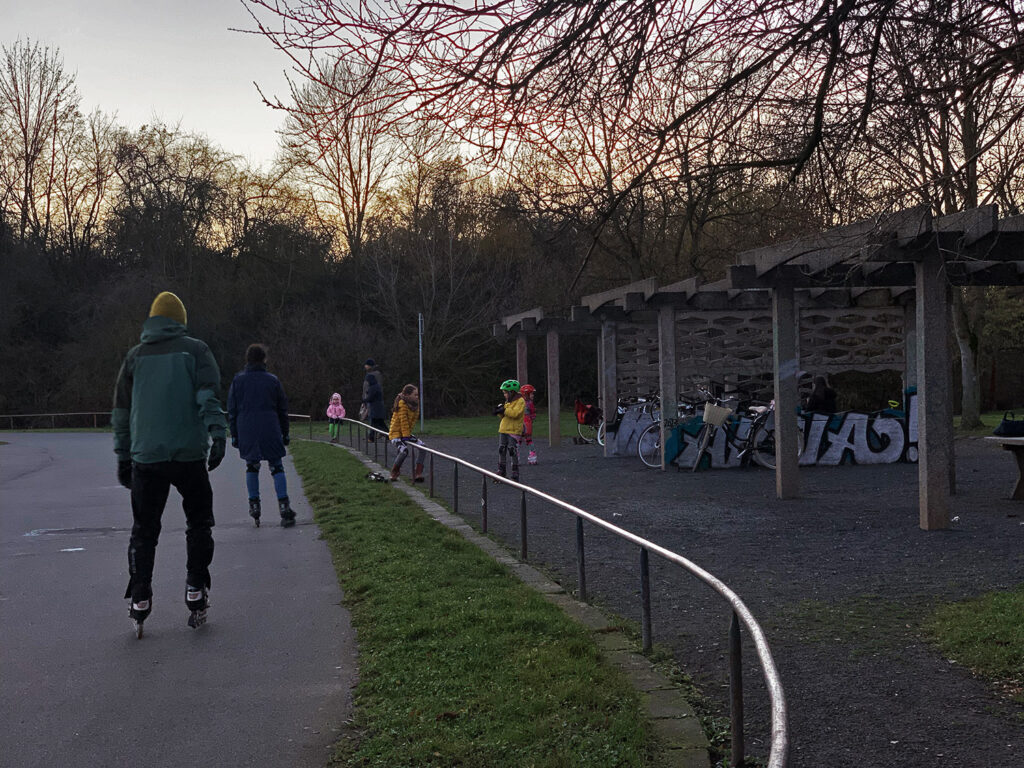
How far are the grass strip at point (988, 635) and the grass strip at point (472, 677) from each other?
1.74m

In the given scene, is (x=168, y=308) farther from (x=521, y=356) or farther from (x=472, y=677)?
(x=521, y=356)

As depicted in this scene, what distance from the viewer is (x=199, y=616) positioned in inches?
260

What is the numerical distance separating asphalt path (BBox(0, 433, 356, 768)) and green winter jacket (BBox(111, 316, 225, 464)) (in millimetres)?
1037

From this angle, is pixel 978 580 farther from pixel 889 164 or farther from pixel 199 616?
pixel 199 616

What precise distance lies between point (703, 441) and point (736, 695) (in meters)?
13.8

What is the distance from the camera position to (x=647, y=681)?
503 centimetres

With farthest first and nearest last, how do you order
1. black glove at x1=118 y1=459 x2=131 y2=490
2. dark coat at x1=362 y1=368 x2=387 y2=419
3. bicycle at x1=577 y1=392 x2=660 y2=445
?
bicycle at x1=577 y1=392 x2=660 y2=445
dark coat at x1=362 y1=368 x2=387 y2=419
black glove at x1=118 y1=459 x2=131 y2=490

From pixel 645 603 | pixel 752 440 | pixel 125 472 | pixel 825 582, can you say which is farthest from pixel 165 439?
pixel 752 440

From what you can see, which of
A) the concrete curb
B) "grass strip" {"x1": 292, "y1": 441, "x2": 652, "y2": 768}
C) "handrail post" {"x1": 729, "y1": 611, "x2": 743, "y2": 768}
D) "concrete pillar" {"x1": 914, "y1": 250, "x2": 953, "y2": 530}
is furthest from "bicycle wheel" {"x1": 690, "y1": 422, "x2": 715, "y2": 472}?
"handrail post" {"x1": 729, "y1": 611, "x2": 743, "y2": 768}

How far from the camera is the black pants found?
6477 mm

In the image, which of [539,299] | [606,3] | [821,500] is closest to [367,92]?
[606,3]

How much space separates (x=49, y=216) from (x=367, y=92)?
46.2 meters

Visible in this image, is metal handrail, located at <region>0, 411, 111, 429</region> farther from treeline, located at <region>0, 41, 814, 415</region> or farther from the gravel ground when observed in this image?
the gravel ground

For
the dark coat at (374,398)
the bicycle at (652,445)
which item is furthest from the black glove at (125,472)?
the dark coat at (374,398)
